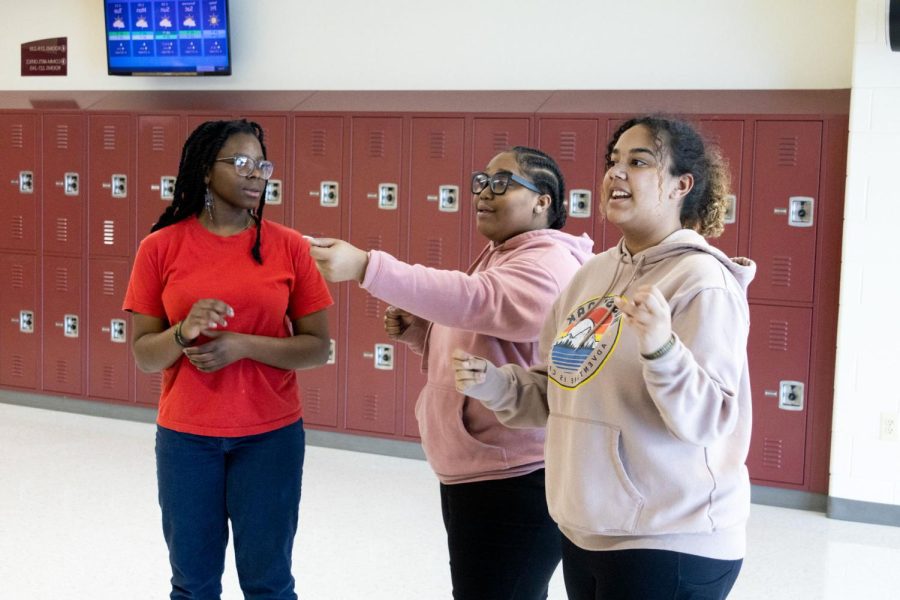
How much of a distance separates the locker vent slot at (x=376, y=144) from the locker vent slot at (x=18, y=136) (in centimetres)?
236

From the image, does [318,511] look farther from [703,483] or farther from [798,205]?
[703,483]

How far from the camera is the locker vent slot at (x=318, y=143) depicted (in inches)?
215

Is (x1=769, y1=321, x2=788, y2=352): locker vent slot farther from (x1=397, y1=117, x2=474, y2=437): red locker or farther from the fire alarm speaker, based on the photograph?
(x1=397, y1=117, x2=474, y2=437): red locker

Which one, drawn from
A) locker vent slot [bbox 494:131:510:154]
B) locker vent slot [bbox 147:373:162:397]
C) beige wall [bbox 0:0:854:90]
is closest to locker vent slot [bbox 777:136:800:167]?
beige wall [bbox 0:0:854:90]

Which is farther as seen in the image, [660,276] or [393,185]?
[393,185]

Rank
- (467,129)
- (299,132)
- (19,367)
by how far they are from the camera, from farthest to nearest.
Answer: (19,367), (299,132), (467,129)

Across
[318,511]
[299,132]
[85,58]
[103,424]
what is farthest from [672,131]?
[85,58]

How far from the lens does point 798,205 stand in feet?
15.1

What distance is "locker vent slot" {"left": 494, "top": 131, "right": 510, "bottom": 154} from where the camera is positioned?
16.7ft

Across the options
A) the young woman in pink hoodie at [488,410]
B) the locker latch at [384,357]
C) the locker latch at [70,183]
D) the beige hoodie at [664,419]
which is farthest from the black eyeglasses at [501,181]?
the locker latch at [70,183]

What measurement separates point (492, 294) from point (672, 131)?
0.48 metres

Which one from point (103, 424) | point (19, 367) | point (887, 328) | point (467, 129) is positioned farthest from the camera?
point (19, 367)

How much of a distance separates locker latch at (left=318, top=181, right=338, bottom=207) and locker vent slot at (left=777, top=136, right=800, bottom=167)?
7.61 ft

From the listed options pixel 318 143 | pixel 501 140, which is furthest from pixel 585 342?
pixel 318 143
